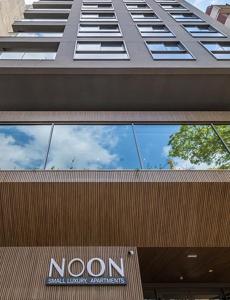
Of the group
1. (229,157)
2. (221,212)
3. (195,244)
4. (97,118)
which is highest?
(97,118)

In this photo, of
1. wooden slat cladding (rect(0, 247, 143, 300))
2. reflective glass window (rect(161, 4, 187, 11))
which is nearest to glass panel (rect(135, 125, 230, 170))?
wooden slat cladding (rect(0, 247, 143, 300))

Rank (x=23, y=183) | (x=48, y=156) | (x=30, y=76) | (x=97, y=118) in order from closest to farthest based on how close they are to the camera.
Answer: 1. (x=23, y=183)
2. (x=48, y=156)
3. (x=97, y=118)
4. (x=30, y=76)

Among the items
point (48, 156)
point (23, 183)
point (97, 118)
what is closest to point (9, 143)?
point (48, 156)

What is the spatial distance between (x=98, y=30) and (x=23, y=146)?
9765mm

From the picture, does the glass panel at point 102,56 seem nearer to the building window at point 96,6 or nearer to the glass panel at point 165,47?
the glass panel at point 165,47

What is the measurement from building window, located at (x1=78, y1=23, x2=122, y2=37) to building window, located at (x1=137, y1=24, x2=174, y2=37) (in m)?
1.26

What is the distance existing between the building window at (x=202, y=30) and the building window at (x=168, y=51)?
6.49 ft

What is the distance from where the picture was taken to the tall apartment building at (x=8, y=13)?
14.1 metres

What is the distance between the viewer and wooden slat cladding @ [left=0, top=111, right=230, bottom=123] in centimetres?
757

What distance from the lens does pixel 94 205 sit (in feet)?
18.2

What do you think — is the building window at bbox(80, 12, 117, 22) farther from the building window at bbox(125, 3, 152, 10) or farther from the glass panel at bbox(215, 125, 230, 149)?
the glass panel at bbox(215, 125, 230, 149)

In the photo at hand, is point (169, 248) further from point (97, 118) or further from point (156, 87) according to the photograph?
point (156, 87)

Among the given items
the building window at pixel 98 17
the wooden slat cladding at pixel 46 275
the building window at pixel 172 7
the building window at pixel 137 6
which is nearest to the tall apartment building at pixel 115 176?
the wooden slat cladding at pixel 46 275

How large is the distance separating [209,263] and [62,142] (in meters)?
4.89
